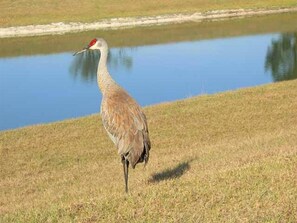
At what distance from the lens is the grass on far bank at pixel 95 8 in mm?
61062

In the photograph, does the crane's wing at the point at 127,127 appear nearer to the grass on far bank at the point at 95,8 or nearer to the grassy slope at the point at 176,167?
the grassy slope at the point at 176,167

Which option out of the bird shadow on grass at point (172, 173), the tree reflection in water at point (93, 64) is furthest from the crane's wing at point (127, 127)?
the tree reflection in water at point (93, 64)

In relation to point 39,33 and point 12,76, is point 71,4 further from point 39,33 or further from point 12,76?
point 12,76

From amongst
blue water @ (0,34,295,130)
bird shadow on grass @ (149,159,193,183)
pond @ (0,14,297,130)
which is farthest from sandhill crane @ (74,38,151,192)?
blue water @ (0,34,295,130)

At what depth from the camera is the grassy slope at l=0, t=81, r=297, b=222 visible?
718cm

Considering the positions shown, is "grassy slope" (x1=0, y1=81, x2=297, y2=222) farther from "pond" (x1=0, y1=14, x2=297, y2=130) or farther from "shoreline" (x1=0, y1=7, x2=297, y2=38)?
"shoreline" (x1=0, y1=7, x2=297, y2=38)

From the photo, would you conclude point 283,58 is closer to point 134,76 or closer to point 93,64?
point 134,76

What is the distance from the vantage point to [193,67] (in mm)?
37344

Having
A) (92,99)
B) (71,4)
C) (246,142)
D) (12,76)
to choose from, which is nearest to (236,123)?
(246,142)

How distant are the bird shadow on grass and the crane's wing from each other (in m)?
1.57

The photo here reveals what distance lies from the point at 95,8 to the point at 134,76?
31367mm

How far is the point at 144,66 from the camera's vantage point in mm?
39250

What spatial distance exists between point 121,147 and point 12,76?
1200 inches

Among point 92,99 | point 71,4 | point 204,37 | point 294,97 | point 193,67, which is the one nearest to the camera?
point 294,97
